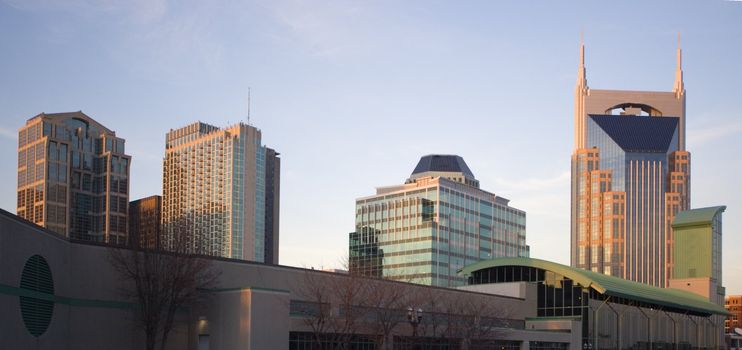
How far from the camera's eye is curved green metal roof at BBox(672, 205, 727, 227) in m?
117


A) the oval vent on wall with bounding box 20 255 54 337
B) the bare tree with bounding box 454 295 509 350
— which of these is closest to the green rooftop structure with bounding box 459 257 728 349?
the bare tree with bounding box 454 295 509 350

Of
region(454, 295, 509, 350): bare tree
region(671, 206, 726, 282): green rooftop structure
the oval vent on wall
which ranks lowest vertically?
region(454, 295, 509, 350): bare tree

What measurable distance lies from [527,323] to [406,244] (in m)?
107

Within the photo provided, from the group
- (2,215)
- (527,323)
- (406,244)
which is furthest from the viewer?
(406,244)

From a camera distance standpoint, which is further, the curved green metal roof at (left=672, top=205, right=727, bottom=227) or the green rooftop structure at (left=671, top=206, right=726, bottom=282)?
the curved green metal roof at (left=672, top=205, right=727, bottom=227)

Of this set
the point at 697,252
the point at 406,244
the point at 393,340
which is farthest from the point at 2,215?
the point at 406,244

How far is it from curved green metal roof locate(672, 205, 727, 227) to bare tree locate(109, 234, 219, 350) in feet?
267

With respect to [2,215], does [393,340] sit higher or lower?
lower

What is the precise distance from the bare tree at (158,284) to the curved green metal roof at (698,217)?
8136 centimetres

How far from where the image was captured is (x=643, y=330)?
8912cm

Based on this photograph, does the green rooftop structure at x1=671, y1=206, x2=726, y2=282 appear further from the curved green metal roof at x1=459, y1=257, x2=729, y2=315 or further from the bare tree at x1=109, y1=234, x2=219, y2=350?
the bare tree at x1=109, y1=234, x2=219, y2=350

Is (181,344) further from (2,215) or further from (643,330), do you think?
(643,330)

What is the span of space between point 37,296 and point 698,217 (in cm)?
9348

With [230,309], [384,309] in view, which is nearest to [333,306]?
[384,309]
